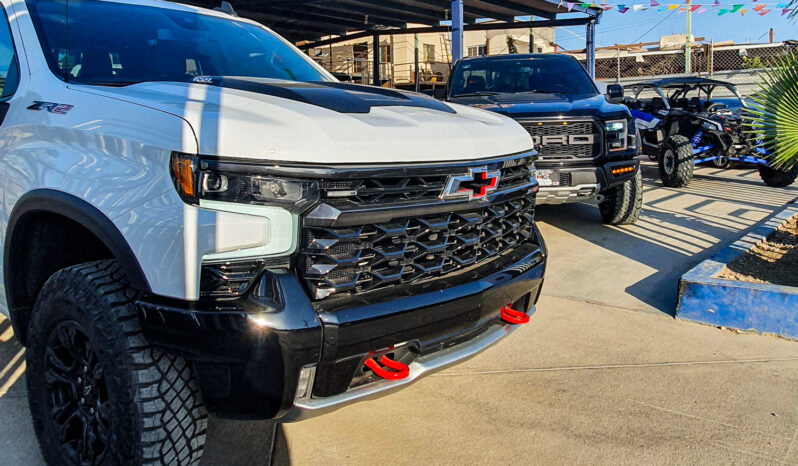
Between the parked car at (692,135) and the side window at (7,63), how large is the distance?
27.6ft

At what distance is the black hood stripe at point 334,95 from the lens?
8.18ft

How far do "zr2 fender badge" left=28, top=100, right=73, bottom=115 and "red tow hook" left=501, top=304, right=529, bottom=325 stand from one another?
194 centimetres

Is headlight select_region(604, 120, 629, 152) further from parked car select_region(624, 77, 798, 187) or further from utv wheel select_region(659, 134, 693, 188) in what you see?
utv wheel select_region(659, 134, 693, 188)

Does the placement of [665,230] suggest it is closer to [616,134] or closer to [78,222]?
[616,134]

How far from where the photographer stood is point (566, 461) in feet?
8.88

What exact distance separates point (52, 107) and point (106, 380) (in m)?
1.11

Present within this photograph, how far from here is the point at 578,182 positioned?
18.9ft

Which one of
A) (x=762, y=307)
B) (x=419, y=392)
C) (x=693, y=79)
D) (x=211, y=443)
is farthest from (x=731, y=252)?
(x=693, y=79)

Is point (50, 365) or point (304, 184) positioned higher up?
point (304, 184)

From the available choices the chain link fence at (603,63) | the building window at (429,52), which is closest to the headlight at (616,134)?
the chain link fence at (603,63)

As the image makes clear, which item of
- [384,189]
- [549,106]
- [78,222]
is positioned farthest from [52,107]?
[549,106]

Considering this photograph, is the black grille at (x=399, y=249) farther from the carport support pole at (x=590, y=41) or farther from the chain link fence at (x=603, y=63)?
the chain link fence at (x=603, y=63)

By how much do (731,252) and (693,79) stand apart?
23.1 ft

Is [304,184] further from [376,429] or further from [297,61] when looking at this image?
[297,61]
